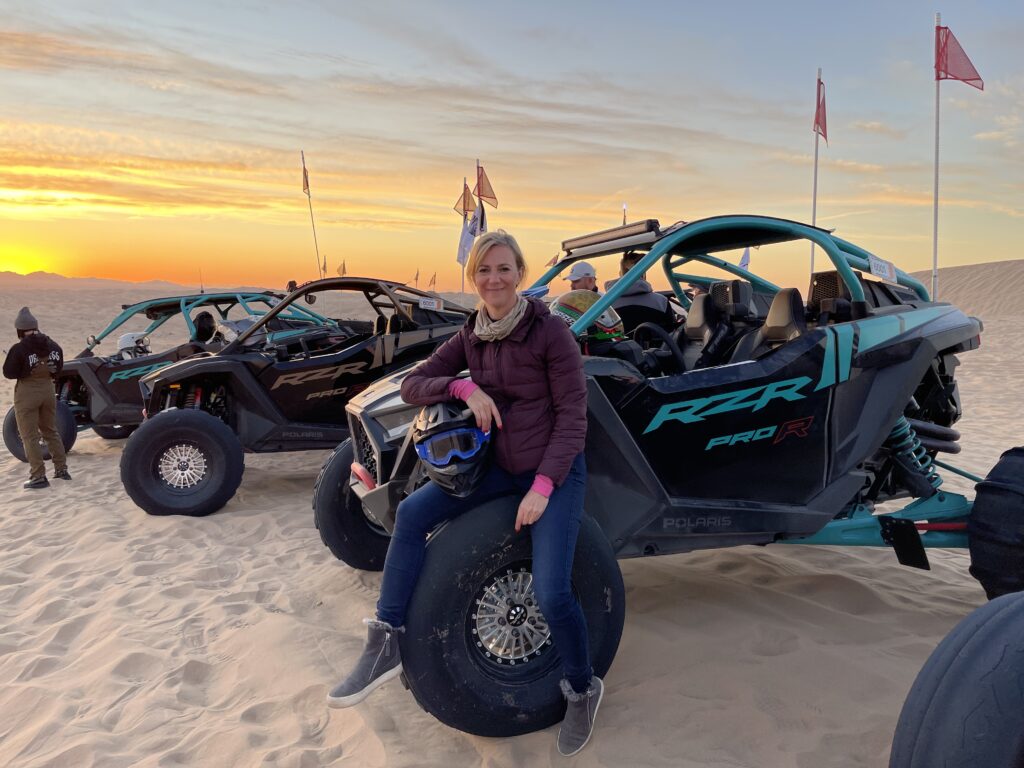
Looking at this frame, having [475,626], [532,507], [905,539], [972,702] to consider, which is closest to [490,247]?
[532,507]

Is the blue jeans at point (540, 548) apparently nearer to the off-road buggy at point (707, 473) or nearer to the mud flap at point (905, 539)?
the off-road buggy at point (707, 473)

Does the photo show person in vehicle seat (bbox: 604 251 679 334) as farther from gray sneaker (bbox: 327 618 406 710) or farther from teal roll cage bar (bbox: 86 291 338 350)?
gray sneaker (bbox: 327 618 406 710)

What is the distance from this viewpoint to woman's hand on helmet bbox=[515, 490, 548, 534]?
2.95 meters

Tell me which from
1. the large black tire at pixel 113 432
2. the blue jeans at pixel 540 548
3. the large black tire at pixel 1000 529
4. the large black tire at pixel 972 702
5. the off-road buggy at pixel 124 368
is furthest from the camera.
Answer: the large black tire at pixel 113 432

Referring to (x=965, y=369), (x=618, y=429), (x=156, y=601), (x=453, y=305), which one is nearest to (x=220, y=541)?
(x=156, y=601)

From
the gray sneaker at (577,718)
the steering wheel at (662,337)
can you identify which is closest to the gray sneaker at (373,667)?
the gray sneaker at (577,718)

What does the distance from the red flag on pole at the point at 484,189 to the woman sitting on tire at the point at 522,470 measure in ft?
64.1

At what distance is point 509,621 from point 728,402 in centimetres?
151

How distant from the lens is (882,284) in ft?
16.0

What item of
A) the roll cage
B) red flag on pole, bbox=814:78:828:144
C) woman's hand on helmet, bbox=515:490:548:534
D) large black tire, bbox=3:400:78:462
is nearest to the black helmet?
woman's hand on helmet, bbox=515:490:548:534

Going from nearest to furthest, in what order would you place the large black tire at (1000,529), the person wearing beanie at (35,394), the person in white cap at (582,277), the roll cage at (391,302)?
1. the large black tire at (1000,529)
2. the person in white cap at (582,277)
3. the roll cage at (391,302)
4. the person wearing beanie at (35,394)

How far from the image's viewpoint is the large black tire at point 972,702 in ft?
6.69

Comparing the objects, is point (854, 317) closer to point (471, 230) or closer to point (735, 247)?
point (735, 247)

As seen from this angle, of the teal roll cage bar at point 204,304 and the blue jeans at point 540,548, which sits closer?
the blue jeans at point 540,548
